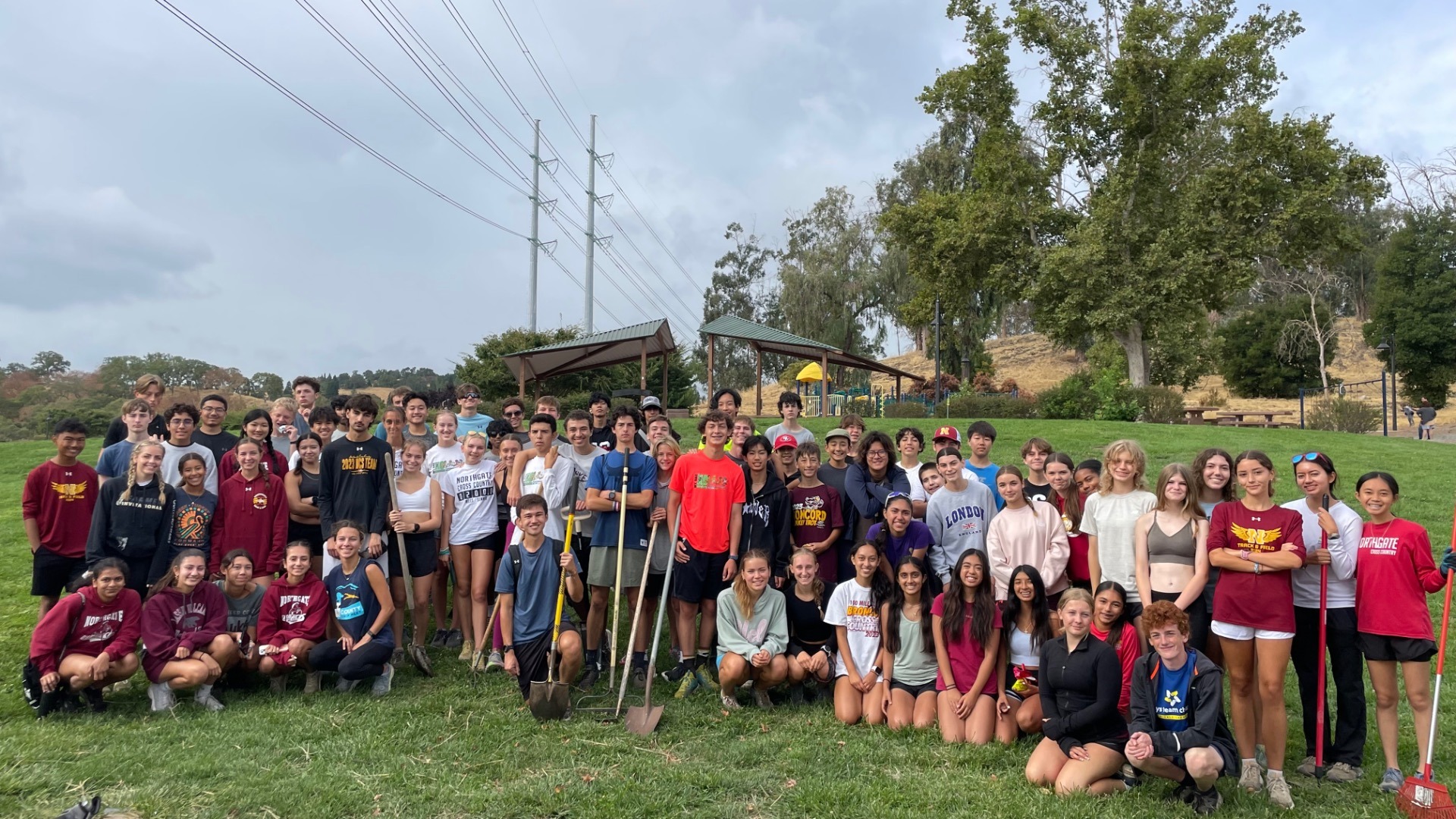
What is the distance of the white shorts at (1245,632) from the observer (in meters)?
4.41

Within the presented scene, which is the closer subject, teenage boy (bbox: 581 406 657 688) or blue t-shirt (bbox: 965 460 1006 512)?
teenage boy (bbox: 581 406 657 688)

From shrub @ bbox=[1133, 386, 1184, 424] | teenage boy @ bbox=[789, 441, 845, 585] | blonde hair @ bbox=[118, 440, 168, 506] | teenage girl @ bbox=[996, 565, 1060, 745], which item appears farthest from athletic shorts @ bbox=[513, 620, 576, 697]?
shrub @ bbox=[1133, 386, 1184, 424]

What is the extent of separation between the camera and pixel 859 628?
220 inches

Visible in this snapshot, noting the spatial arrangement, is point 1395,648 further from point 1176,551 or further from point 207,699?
point 207,699

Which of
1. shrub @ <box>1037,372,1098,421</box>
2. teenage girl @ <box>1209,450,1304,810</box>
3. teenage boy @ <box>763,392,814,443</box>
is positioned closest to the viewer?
teenage girl @ <box>1209,450,1304,810</box>

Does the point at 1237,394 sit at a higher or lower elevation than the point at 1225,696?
higher

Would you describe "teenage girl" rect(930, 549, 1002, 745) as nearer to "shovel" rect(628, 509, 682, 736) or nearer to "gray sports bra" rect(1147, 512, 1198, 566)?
"gray sports bra" rect(1147, 512, 1198, 566)

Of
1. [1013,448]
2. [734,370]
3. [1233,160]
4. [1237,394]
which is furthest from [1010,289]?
[734,370]

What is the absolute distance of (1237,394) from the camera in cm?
3869

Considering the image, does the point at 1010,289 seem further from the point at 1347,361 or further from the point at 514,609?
the point at 1347,361

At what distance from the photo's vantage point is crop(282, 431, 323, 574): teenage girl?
6.35 meters

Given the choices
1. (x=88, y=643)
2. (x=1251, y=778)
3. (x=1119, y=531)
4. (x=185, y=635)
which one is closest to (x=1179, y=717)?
(x=1251, y=778)

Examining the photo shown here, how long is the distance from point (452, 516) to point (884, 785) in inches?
148

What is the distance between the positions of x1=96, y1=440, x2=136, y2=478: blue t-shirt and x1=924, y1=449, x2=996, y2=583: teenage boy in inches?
220
